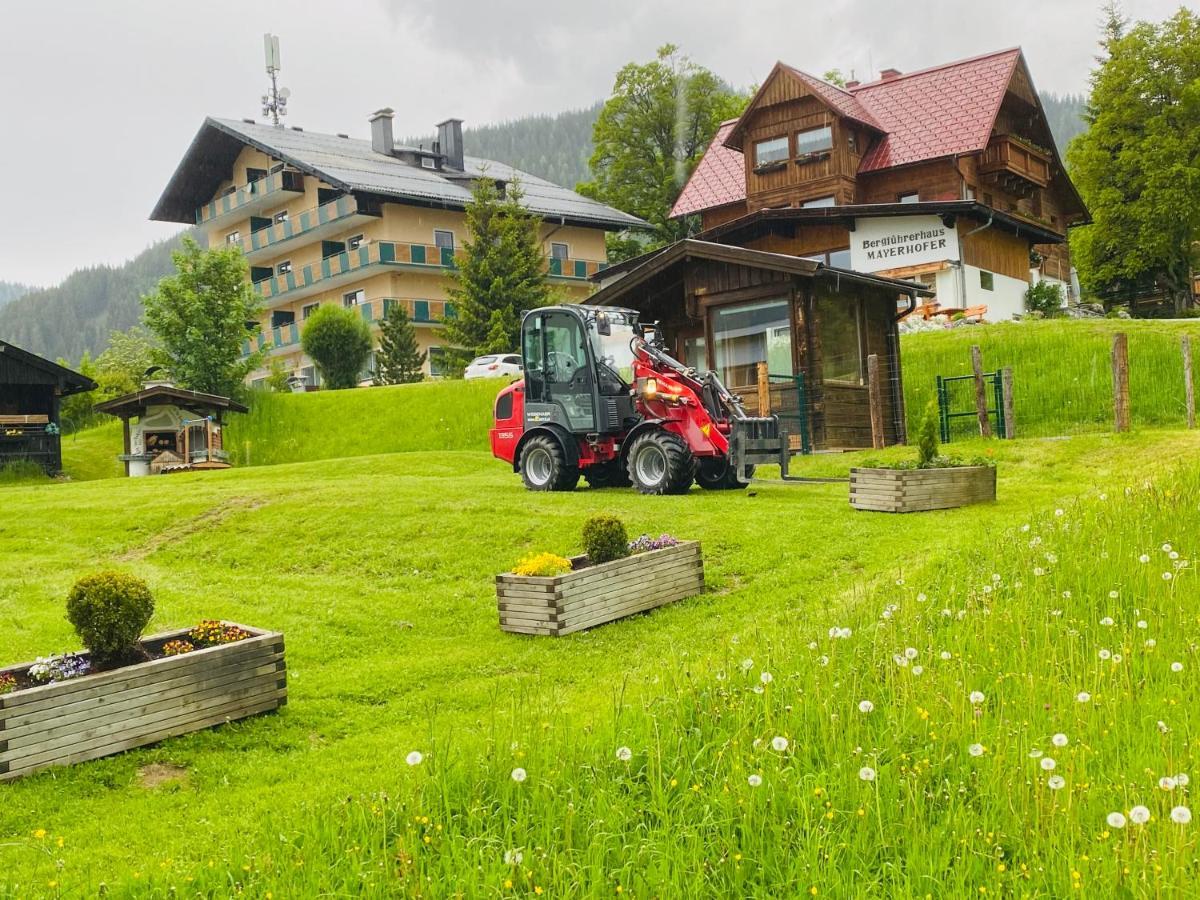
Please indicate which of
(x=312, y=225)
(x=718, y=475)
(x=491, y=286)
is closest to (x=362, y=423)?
(x=491, y=286)

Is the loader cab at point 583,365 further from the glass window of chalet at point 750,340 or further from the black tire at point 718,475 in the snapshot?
the glass window of chalet at point 750,340

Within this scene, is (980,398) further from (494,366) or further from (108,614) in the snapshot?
(494,366)

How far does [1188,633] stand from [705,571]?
502 centimetres

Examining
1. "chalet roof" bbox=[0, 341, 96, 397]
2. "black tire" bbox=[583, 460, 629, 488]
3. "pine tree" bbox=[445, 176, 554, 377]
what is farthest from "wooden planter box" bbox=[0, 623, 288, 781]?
"pine tree" bbox=[445, 176, 554, 377]

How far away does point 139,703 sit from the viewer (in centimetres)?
617

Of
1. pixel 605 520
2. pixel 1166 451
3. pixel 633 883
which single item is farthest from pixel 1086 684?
pixel 1166 451

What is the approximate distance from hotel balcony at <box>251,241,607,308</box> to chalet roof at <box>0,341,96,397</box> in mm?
14669

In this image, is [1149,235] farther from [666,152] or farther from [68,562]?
[68,562]

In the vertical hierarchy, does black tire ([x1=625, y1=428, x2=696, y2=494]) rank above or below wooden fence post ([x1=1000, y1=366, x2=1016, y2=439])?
below

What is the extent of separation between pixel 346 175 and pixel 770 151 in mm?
18290

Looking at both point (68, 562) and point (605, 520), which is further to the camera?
point (68, 562)

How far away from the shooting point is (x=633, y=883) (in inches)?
155

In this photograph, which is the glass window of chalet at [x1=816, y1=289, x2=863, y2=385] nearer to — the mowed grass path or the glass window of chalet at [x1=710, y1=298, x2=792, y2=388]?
the glass window of chalet at [x1=710, y1=298, x2=792, y2=388]

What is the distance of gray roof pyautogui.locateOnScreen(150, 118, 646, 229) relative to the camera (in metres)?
46.6
